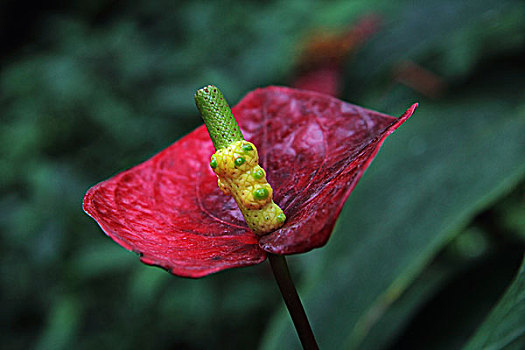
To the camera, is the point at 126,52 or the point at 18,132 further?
the point at 126,52

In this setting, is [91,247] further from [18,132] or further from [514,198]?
[514,198]

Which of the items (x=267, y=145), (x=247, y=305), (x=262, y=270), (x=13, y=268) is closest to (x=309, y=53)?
(x=262, y=270)

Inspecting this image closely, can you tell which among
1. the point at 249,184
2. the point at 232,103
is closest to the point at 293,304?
the point at 249,184

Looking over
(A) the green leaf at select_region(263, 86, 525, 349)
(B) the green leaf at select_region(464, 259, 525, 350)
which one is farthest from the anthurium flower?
(A) the green leaf at select_region(263, 86, 525, 349)

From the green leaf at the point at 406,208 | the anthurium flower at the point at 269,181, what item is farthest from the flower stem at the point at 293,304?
the green leaf at the point at 406,208

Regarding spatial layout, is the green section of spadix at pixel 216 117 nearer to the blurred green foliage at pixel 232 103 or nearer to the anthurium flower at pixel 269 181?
the anthurium flower at pixel 269 181
